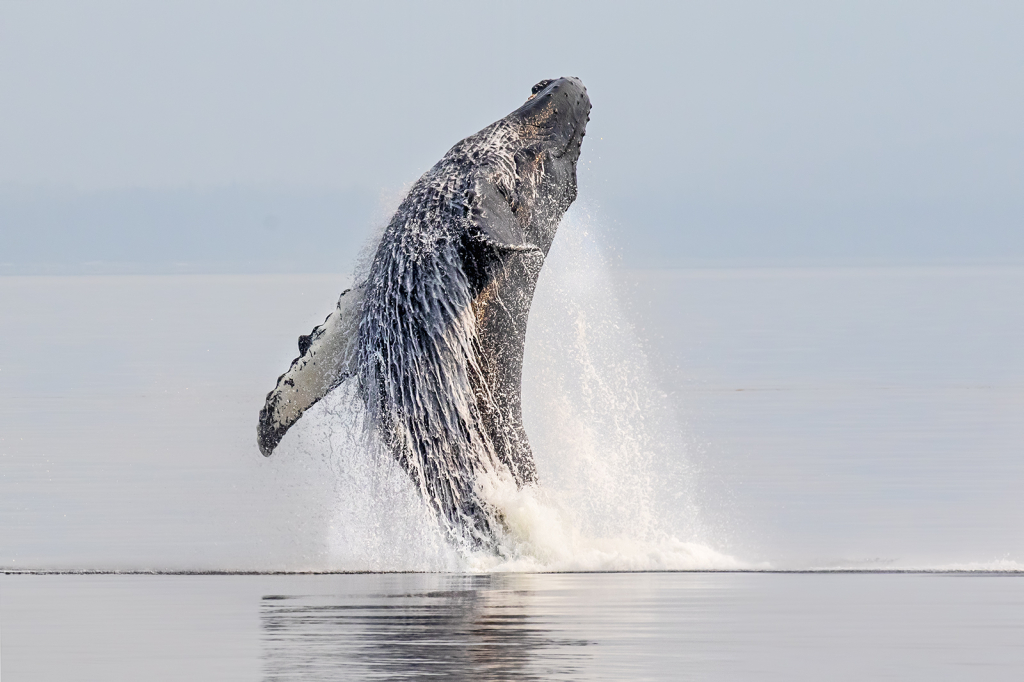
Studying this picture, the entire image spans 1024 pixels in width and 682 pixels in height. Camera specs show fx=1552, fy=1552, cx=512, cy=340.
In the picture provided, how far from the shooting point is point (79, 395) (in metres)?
31.2

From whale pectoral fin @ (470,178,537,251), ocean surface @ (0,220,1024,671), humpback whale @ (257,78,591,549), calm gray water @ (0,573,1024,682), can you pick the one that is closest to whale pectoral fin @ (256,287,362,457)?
humpback whale @ (257,78,591,549)

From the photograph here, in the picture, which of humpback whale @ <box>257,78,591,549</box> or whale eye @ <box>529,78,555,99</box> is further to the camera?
whale eye @ <box>529,78,555,99</box>

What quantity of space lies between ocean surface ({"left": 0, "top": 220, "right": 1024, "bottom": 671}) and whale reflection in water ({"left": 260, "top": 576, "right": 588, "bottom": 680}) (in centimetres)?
3

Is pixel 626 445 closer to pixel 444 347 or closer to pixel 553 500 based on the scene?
pixel 553 500

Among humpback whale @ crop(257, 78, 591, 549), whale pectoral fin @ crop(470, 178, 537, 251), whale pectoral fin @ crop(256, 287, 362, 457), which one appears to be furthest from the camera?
whale pectoral fin @ crop(256, 287, 362, 457)

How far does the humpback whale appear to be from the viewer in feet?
45.1

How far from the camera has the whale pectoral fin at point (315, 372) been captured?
14273 millimetres

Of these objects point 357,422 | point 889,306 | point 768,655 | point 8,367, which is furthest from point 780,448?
point 889,306

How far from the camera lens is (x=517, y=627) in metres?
10.8

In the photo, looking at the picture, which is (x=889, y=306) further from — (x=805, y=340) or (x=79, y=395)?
(x=79, y=395)

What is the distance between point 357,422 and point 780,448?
10.2m

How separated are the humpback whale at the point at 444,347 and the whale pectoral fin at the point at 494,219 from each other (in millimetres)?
15

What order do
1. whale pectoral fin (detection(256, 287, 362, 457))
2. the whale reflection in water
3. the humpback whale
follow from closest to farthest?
the whale reflection in water, the humpback whale, whale pectoral fin (detection(256, 287, 362, 457))

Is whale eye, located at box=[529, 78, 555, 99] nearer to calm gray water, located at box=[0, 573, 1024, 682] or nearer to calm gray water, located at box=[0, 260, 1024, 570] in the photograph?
calm gray water, located at box=[0, 260, 1024, 570]
